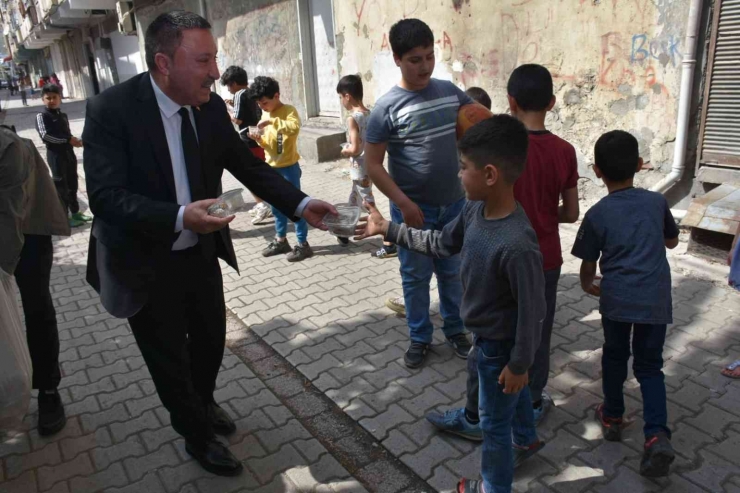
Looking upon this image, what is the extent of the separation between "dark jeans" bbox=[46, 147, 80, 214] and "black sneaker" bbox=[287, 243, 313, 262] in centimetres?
316

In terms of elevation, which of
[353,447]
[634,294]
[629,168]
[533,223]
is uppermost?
[629,168]

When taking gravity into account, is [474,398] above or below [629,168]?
below

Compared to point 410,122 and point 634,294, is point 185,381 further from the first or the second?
point 634,294

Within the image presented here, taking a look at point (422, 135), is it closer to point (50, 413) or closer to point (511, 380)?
point (511, 380)

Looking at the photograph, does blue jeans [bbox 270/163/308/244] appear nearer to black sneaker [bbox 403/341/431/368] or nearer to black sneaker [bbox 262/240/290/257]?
black sneaker [bbox 262/240/290/257]

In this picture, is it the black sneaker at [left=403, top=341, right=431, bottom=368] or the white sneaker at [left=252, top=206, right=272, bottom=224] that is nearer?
the black sneaker at [left=403, top=341, right=431, bottom=368]

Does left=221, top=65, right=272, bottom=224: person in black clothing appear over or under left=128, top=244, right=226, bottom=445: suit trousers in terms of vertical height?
over

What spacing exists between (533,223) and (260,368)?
83.3 inches

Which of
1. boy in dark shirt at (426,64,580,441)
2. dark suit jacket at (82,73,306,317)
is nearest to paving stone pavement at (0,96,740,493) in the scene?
boy in dark shirt at (426,64,580,441)

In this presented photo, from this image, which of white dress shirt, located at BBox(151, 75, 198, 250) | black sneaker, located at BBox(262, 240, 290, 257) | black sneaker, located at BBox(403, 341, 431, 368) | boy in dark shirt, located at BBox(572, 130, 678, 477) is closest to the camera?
white dress shirt, located at BBox(151, 75, 198, 250)

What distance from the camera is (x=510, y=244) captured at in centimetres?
203

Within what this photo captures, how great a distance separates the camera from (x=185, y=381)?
2.63m

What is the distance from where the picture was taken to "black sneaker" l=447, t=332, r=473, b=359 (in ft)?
12.0

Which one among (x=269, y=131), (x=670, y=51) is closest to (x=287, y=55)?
(x=269, y=131)
